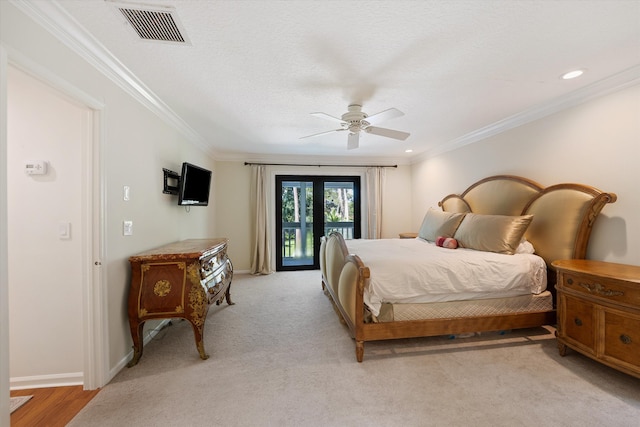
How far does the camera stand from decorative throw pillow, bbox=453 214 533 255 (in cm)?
268

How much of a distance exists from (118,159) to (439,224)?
12.5ft

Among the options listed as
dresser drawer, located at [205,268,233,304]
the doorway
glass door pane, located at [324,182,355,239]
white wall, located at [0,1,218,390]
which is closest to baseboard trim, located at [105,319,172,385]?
white wall, located at [0,1,218,390]

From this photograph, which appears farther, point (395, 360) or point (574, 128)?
point (574, 128)

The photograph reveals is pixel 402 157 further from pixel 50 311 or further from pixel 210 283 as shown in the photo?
pixel 50 311

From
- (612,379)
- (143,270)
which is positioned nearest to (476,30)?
(612,379)

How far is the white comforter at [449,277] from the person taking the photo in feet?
7.18

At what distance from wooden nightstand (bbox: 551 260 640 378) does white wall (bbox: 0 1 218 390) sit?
368cm

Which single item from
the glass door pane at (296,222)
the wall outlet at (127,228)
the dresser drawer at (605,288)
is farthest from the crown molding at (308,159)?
the dresser drawer at (605,288)

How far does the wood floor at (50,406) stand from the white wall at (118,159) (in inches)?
7.4

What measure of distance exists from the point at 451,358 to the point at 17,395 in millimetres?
3298

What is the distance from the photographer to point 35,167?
1.82 m

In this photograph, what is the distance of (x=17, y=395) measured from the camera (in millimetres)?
1760

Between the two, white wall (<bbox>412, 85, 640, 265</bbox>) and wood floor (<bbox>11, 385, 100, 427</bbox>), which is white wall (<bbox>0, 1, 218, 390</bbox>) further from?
white wall (<bbox>412, 85, 640, 265</bbox>)

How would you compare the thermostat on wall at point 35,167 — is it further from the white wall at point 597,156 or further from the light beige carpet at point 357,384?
the white wall at point 597,156
